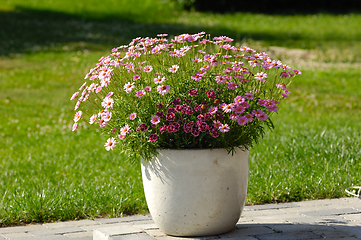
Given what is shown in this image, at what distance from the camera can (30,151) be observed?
23.3 ft

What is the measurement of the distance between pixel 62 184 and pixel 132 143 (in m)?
2.14

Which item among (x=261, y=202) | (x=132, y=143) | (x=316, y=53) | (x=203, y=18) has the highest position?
(x=203, y=18)

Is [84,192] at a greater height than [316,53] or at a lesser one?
lesser

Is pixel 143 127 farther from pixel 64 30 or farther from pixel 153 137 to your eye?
pixel 64 30

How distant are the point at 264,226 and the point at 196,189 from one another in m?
0.72

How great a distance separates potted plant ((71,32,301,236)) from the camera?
3230 millimetres

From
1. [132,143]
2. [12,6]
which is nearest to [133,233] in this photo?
[132,143]

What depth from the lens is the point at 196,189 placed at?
326 centimetres

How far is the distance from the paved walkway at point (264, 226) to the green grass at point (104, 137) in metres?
0.21

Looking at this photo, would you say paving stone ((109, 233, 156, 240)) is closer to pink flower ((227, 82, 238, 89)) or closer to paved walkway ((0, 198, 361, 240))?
paved walkway ((0, 198, 361, 240))

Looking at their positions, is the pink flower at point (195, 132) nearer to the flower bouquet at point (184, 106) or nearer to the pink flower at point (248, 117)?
the flower bouquet at point (184, 106)

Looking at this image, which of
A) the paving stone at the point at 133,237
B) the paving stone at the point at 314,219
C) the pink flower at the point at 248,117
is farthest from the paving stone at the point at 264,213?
the pink flower at the point at 248,117

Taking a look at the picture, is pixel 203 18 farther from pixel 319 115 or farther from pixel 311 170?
pixel 311 170

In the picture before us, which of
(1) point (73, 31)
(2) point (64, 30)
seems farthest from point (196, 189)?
(2) point (64, 30)
